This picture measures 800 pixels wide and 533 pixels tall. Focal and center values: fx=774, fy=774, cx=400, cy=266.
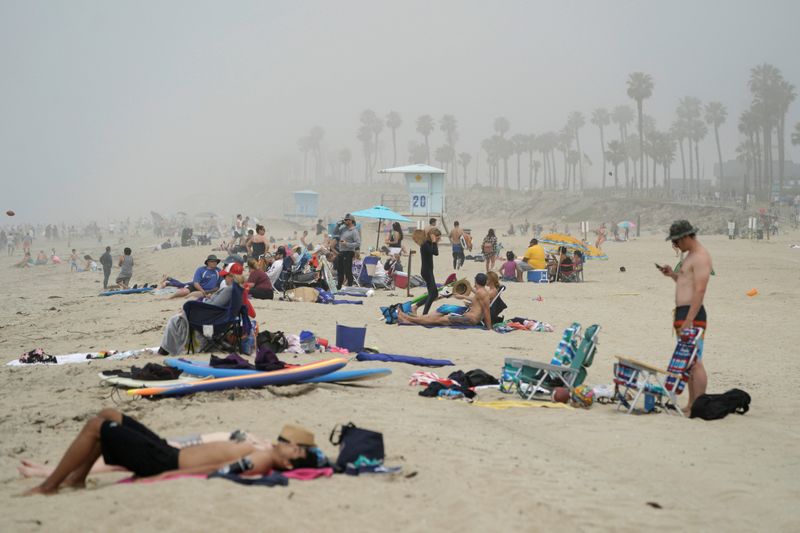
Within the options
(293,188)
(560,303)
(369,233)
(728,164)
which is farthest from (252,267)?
(293,188)

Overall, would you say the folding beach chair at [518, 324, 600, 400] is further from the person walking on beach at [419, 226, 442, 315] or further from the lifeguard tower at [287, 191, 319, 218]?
the lifeguard tower at [287, 191, 319, 218]

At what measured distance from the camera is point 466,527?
3.93 metres

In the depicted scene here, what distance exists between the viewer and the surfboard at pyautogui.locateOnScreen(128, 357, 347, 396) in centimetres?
689

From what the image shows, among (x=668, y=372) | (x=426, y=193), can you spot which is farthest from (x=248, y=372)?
(x=426, y=193)

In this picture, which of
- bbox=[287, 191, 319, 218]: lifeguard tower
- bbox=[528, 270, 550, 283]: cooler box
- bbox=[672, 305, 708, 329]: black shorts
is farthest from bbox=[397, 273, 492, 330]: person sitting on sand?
bbox=[287, 191, 319, 218]: lifeguard tower

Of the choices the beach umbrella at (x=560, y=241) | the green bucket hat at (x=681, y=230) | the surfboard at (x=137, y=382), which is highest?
the green bucket hat at (x=681, y=230)

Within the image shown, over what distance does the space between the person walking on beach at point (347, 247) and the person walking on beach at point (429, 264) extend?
3.62 metres

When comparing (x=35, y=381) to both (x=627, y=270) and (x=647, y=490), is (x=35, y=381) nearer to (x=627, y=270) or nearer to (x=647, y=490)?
(x=647, y=490)

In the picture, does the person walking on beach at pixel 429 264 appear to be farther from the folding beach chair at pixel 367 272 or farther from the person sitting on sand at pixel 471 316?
the folding beach chair at pixel 367 272

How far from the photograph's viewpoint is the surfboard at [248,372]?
24.8 ft

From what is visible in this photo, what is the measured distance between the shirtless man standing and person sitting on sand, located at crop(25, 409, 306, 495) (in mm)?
4162

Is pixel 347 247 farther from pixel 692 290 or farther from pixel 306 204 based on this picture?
pixel 306 204

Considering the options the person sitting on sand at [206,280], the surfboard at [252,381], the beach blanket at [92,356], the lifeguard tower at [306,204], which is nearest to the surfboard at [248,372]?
the surfboard at [252,381]

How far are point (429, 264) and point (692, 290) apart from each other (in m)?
7.09
